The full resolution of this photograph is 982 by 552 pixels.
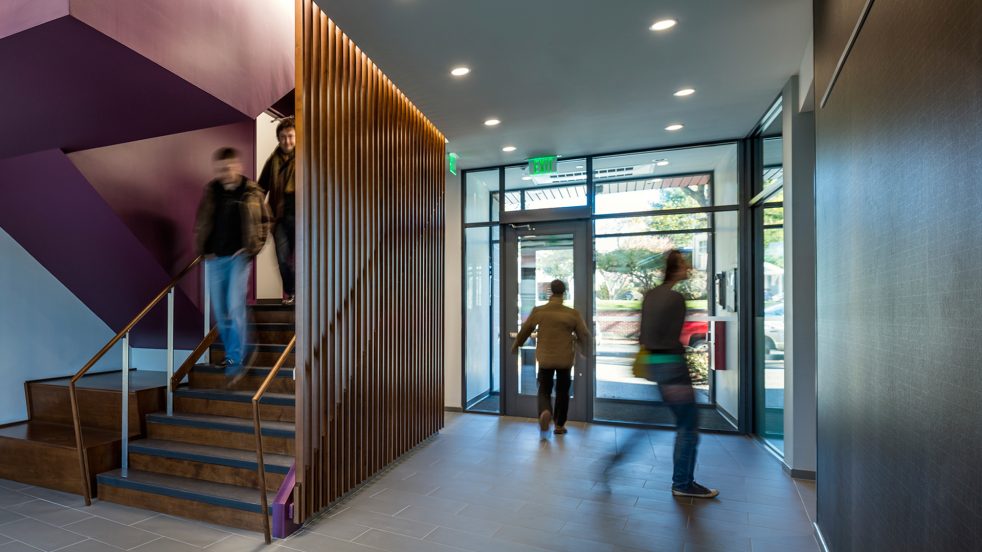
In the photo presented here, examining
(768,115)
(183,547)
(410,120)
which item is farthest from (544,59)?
(183,547)

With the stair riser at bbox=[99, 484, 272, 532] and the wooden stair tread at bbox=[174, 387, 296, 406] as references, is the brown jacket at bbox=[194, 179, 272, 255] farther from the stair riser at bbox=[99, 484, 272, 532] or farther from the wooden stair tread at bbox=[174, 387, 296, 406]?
the stair riser at bbox=[99, 484, 272, 532]

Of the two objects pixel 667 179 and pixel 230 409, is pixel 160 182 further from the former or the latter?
pixel 667 179

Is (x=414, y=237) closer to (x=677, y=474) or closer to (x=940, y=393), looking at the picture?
(x=677, y=474)

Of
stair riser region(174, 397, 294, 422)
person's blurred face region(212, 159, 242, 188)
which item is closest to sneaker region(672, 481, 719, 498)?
stair riser region(174, 397, 294, 422)

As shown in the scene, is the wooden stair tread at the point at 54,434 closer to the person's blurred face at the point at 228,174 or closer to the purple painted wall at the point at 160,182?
the purple painted wall at the point at 160,182

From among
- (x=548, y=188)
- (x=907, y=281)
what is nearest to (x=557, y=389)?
(x=548, y=188)

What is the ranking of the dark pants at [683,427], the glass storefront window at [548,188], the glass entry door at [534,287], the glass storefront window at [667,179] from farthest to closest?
the glass storefront window at [548,188]
the glass entry door at [534,287]
the glass storefront window at [667,179]
the dark pants at [683,427]

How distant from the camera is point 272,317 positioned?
501cm

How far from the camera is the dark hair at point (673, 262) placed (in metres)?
3.82

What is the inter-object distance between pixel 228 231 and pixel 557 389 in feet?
12.1

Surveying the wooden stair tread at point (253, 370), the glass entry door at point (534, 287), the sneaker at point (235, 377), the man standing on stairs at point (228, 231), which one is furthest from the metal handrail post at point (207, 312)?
the glass entry door at point (534, 287)

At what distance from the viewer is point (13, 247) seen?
191 inches

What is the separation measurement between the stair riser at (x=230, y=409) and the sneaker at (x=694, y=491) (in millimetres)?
3163

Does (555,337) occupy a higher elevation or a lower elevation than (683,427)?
higher
